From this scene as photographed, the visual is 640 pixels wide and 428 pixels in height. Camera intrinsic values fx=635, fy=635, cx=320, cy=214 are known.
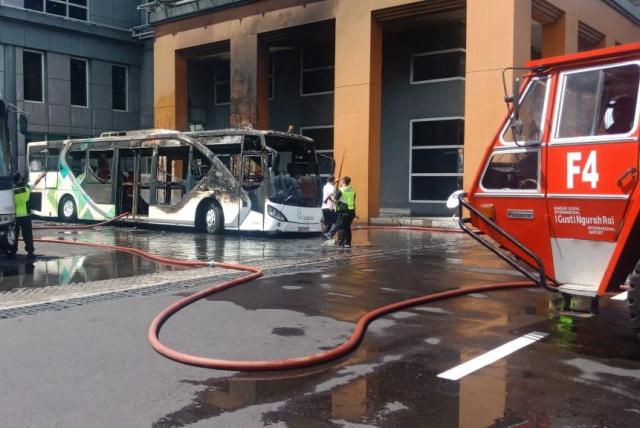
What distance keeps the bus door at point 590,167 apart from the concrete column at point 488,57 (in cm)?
1297

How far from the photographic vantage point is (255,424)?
13.7ft

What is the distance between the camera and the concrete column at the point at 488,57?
19000 millimetres

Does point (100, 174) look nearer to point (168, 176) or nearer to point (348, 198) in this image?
point (168, 176)

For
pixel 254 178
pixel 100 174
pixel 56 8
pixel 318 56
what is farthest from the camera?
pixel 56 8

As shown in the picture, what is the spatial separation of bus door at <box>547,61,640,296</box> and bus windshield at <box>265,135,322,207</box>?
34.8 feet

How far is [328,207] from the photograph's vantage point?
51.3ft

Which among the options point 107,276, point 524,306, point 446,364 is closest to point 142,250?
point 107,276

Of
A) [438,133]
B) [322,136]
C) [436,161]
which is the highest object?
[322,136]

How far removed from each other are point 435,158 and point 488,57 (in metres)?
5.89

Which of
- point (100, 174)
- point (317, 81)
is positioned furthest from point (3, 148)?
point (317, 81)

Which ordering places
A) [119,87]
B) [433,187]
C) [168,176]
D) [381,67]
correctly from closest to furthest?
1. [168,176]
2. [381,67]
3. [433,187]
4. [119,87]

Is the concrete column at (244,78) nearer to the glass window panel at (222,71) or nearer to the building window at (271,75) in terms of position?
the building window at (271,75)

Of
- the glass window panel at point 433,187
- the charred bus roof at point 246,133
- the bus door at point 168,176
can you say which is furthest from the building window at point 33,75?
the glass window panel at point 433,187

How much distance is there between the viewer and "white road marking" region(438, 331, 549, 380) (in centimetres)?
522
